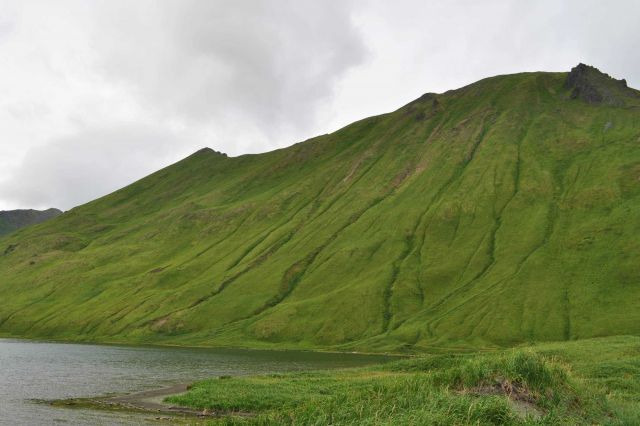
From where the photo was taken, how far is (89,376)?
3627 inches

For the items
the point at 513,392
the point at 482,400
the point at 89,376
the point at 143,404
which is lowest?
the point at 89,376

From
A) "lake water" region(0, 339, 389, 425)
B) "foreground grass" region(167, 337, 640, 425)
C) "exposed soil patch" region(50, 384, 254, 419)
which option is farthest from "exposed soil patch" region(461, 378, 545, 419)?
"lake water" region(0, 339, 389, 425)

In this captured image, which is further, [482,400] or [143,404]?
[143,404]

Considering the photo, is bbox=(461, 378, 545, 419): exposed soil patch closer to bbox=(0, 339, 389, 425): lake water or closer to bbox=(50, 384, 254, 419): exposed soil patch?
bbox=(50, 384, 254, 419): exposed soil patch

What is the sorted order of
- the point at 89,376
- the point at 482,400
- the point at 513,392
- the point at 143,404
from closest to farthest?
the point at 482,400
the point at 513,392
the point at 143,404
the point at 89,376

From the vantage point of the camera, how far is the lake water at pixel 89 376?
55.9 metres

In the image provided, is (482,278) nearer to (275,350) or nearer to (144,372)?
(275,350)

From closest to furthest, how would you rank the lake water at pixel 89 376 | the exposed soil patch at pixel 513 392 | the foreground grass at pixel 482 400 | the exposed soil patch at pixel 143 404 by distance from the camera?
the foreground grass at pixel 482 400 < the exposed soil patch at pixel 513 392 < the lake water at pixel 89 376 < the exposed soil patch at pixel 143 404

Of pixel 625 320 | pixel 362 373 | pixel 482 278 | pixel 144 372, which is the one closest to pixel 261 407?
pixel 362 373

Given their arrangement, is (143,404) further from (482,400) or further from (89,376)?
(482,400)

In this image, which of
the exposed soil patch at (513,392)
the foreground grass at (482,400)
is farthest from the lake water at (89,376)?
the exposed soil patch at (513,392)

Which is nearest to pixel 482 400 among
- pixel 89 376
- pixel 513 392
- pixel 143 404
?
pixel 513 392

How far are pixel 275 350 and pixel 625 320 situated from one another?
326ft

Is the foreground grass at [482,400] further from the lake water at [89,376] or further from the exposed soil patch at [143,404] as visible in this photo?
the lake water at [89,376]
